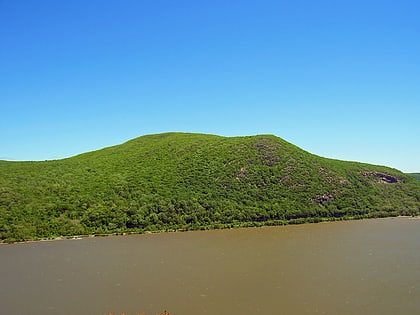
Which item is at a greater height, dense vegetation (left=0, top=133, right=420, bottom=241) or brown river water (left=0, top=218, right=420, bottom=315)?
dense vegetation (left=0, top=133, right=420, bottom=241)

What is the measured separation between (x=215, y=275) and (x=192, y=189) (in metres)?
36.2

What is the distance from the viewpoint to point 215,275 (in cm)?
3009

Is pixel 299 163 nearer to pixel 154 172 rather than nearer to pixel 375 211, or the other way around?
pixel 375 211

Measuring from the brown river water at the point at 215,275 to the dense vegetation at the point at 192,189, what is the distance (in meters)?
7.29

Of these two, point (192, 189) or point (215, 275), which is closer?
point (215, 275)

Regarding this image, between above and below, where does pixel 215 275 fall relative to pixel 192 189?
below

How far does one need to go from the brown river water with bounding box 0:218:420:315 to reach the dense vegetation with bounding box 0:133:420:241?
23.9 ft

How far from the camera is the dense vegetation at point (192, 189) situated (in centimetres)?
5406

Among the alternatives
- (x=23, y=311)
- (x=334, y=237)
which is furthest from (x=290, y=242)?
(x=23, y=311)

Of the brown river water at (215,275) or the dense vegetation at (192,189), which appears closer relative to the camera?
the brown river water at (215,275)

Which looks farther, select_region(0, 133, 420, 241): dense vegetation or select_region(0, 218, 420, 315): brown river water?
select_region(0, 133, 420, 241): dense vegetation

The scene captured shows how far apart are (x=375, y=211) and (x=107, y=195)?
48.8m

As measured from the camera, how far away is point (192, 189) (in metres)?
65.9

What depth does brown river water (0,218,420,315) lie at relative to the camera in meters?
23.7
